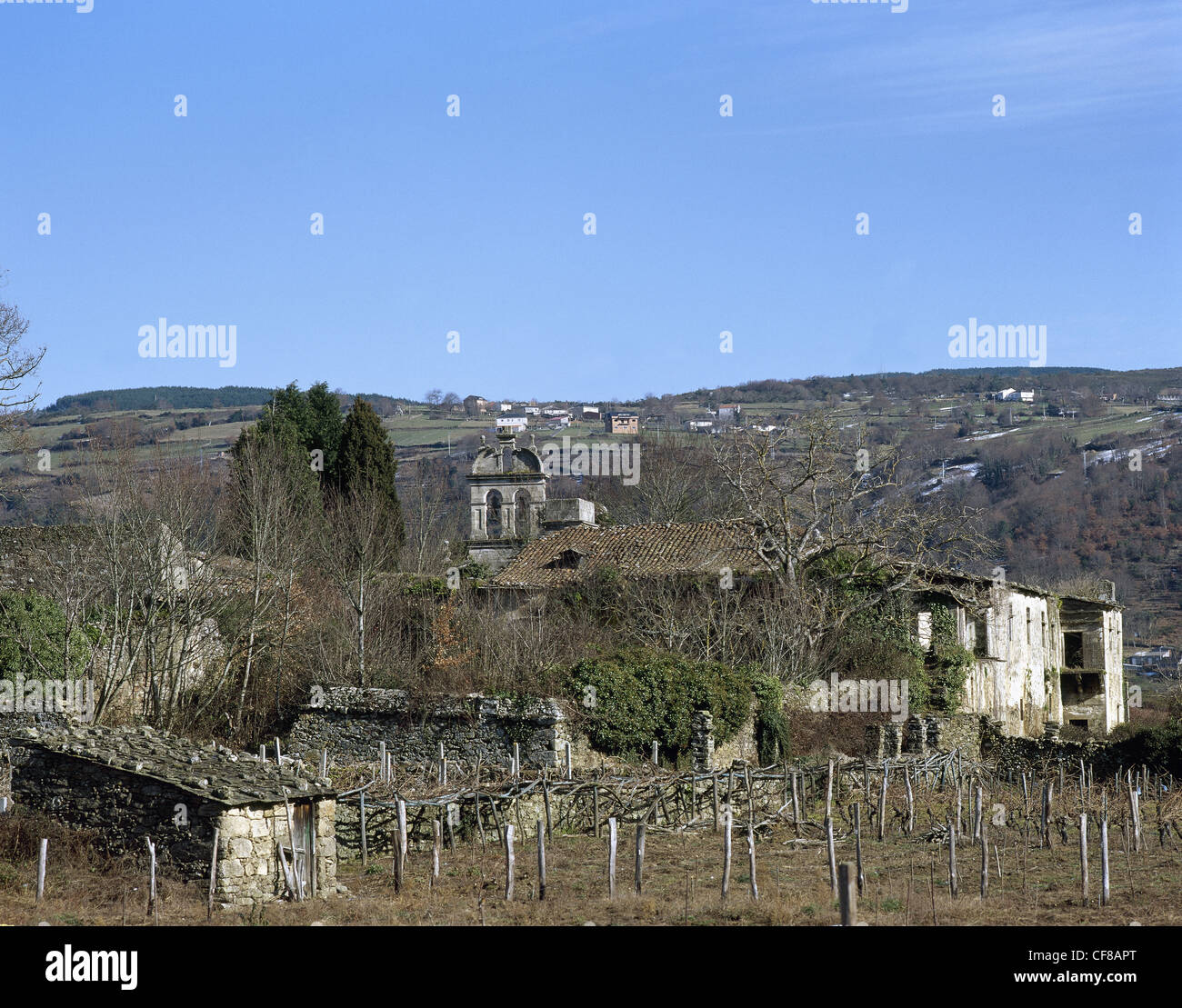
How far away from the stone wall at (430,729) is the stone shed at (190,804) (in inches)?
278

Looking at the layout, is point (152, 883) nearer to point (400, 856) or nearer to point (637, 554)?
point (400, 856)

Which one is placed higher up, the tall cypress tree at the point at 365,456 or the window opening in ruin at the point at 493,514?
the tall cypress tree at the point at 365,456

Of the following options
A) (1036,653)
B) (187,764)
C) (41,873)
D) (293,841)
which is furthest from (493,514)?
(41,873)

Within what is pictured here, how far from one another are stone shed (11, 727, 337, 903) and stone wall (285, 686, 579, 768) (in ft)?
23.2

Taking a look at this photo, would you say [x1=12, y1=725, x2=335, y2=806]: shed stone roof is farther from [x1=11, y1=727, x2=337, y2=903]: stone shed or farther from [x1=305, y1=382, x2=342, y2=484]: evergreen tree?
[x1=305, y1=382, x2=342, y2=484]: evergreen tree

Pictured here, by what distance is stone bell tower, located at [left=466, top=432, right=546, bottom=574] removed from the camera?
1770 inches

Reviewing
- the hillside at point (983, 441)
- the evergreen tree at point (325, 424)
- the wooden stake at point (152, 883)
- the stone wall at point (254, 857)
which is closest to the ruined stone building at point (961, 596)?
the hillside at point (983, 441)

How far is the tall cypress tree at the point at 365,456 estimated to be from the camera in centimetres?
4797

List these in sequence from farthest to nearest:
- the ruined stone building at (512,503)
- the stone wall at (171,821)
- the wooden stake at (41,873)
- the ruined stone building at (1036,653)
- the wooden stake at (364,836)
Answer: the ruined stone building at (512,503) < the ruined stone building at (1036,653) < the wooden stake at (364,836) < the stone wall at (171,821) < the wooden stake at (41,873)

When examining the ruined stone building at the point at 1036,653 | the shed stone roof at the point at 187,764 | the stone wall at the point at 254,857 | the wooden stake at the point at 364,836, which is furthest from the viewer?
the ruined stone building at the point at 1036,653

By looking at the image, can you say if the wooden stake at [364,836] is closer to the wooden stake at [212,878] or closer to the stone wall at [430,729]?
the wooden stake at [212,878]

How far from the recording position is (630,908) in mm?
15578
